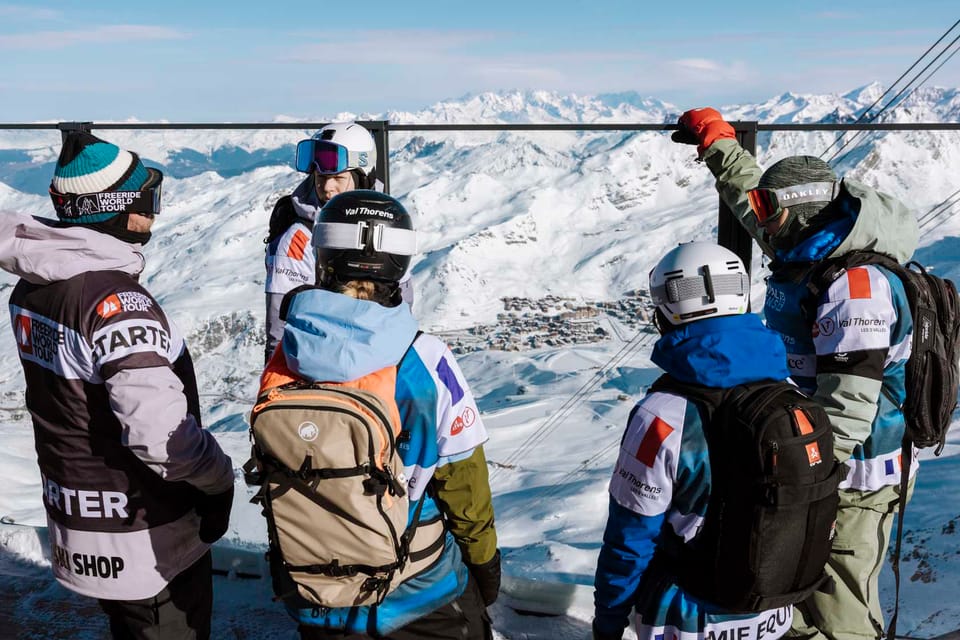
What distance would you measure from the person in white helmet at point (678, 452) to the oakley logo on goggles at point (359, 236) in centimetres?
80

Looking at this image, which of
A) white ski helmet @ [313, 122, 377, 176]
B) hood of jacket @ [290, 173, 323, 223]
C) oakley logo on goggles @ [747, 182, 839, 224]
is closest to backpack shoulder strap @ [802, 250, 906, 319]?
oakley logo on goggles @ [747, 182, 839, 224]

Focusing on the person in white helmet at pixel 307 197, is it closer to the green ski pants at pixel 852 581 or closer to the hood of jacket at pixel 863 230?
the hood of jacket at pixel 863 230

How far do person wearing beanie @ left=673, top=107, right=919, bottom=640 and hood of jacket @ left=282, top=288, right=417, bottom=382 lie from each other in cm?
160

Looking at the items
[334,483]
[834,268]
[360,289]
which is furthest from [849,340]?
[334,483]

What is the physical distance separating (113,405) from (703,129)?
2629 millimetres

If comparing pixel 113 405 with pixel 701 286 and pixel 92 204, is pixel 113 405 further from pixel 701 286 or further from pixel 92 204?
pixel 701 286

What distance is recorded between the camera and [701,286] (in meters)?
2.38

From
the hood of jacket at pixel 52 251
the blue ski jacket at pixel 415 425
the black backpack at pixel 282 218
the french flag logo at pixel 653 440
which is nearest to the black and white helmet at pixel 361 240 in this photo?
the blue ski jacket at pixel 415 425

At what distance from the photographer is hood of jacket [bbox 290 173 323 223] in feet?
12.3

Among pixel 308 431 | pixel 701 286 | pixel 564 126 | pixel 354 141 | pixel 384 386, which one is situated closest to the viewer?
pixel 308 431

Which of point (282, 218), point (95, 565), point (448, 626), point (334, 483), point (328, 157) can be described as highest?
point (328, 157)

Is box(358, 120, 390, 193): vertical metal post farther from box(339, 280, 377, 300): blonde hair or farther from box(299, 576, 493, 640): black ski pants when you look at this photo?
box(299, 576, 493, 640): black ski pants

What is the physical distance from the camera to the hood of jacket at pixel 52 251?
97.7 inches

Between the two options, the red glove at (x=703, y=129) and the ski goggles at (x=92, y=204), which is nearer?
the ski goggles at (x=92, y=204)
